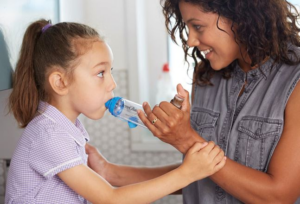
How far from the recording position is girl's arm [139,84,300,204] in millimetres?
1220

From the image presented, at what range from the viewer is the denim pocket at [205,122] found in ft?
4.80

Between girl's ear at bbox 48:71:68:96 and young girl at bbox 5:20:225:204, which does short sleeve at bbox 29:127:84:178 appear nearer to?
young girl at bbox 5:20:225:204

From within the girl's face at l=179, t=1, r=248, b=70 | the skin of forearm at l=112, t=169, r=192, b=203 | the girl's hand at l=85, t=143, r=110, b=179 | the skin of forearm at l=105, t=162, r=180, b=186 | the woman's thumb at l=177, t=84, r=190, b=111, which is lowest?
the skin of forearm at l=105, t=162, r=180, b=186

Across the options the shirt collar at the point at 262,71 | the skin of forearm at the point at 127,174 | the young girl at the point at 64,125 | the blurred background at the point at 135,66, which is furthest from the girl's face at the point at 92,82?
the blurred background at the point at 135,66

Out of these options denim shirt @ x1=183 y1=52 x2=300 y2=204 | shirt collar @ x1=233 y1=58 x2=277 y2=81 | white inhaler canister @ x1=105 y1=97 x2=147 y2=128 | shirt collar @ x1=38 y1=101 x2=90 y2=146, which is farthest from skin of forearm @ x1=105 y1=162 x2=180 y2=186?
shirt collar @ x1=233 y1=58 x2=277 y2=81

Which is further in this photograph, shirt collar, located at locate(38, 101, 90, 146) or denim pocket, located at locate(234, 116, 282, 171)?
denim pocket, located at locate(234, 116, 282, 171)

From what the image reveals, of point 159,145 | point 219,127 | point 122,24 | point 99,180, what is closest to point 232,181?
point 219,127

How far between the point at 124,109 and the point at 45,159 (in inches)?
13.6

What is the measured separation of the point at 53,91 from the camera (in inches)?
49.0

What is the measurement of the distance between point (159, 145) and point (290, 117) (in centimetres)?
122

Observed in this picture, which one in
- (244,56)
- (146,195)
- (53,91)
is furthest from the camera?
(244,56)

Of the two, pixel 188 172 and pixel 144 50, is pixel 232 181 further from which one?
pixel 144 50

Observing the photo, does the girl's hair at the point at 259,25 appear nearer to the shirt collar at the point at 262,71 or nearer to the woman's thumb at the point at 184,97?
the shirt collar at the point at 262,71

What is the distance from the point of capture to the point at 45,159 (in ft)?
3.70
